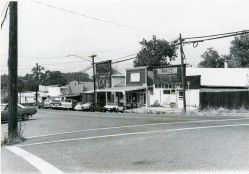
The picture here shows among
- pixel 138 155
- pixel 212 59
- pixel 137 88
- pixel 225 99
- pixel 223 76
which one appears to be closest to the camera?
pixel 138 155


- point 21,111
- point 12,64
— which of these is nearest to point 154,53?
point 21,111

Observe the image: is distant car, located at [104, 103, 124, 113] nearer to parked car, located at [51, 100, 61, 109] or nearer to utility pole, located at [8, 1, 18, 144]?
parked car, located at [51, 100, 61, 109]

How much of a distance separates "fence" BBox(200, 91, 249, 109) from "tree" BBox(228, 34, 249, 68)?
103ft

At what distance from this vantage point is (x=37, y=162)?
9086mm

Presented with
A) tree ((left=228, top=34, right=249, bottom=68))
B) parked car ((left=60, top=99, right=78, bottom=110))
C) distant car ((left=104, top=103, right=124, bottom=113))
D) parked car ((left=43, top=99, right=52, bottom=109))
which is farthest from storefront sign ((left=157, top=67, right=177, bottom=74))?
tree ((left=228, top=34, right=249, bottom=68))

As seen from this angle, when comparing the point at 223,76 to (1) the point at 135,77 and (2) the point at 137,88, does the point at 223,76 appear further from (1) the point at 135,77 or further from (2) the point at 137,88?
(1) the point at 135,77

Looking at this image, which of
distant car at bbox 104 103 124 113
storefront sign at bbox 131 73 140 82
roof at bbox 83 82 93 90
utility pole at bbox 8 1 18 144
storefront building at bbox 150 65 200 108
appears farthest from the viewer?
roof at bbox 83 82 93 90

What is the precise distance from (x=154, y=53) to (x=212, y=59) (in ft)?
73.5

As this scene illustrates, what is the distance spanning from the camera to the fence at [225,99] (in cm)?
3709

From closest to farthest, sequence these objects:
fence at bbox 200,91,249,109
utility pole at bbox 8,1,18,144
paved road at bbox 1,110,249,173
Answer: paved road at bbox 1,110,249,173, utility pole at bbox 8,1,18,144, fence at bbox 200,91,249,109

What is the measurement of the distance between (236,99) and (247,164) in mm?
30941

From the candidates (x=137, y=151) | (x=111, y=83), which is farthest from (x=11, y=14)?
(x=111, y=83)

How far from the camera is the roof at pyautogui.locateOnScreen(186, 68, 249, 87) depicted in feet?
151

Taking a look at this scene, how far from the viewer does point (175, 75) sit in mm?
44938
